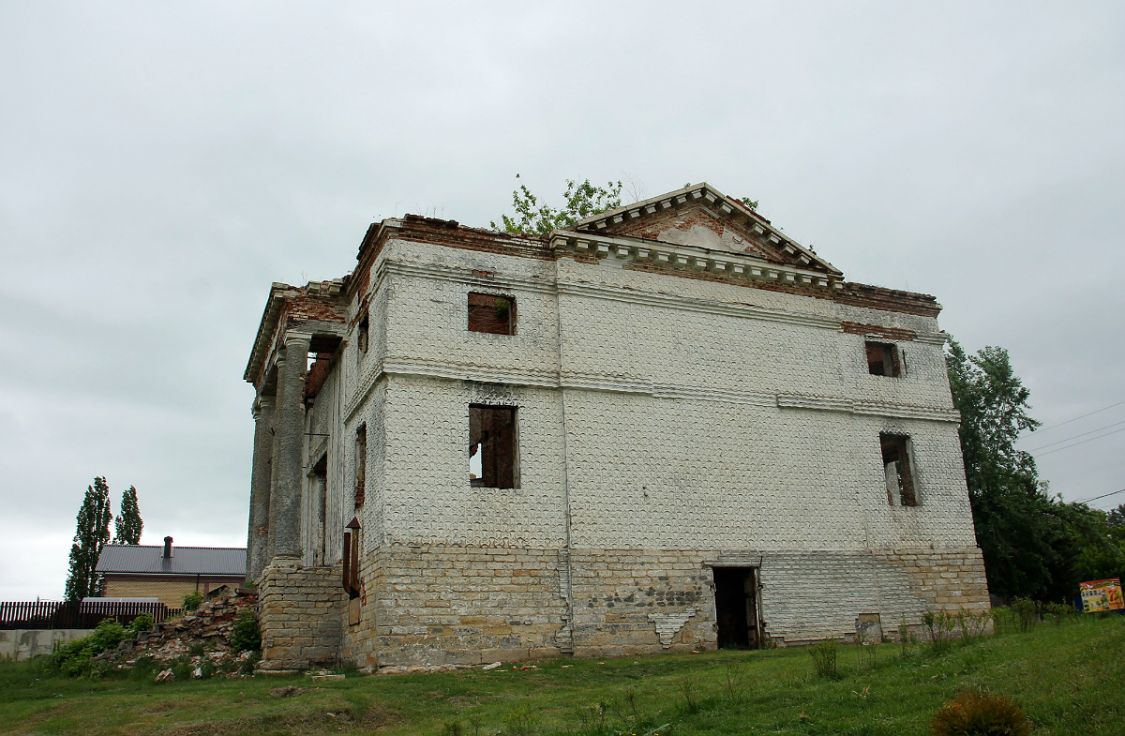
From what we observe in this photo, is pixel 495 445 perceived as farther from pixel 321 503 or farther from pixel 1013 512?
pixel 1013 512

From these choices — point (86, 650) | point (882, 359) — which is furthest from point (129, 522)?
point (882, 359)

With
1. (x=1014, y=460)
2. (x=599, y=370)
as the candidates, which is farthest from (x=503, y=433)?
(x=1014, y=460)

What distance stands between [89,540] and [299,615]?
35.8m

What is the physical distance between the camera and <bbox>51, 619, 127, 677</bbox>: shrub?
2005 cm

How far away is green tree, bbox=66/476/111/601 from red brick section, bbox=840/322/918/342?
4114 cm

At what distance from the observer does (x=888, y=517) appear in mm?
22469

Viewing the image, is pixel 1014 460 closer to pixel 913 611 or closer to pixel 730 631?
pixel 913 611

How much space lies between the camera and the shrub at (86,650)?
65.8 feet

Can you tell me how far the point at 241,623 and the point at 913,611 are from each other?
15386 millimetres

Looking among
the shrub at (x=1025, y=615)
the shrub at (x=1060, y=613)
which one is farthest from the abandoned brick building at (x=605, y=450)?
the shrub at (x=1060, y=613)

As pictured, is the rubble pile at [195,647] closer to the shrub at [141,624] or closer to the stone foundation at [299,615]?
the stone foundation at [299,615]

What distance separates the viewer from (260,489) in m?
26.1

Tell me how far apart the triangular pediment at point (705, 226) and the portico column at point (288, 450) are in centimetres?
741

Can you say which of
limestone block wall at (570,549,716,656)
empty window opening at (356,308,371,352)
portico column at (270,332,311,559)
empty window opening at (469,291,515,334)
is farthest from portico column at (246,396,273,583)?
limestone block wall at (570,549,716,656)
